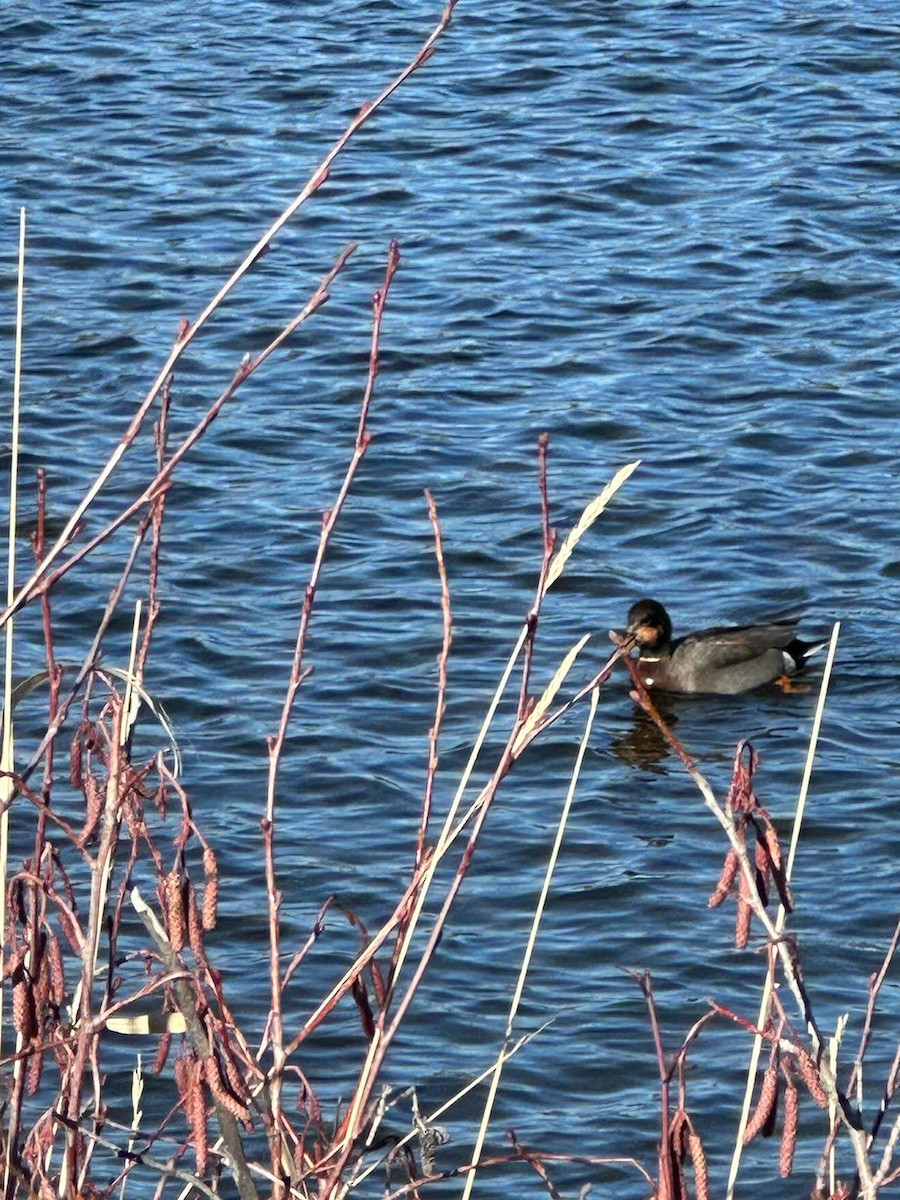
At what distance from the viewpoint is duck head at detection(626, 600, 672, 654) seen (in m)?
9.45

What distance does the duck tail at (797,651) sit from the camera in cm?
971

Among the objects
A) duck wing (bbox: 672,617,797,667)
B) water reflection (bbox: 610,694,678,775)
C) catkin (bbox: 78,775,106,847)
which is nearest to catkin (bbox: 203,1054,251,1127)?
catkin (bbox: 78,775,106,847)

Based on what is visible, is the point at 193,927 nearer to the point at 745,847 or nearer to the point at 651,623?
the point at 745,847

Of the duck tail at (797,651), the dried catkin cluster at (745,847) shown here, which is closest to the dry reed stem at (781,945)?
the dried catkin cluster at (745,847)

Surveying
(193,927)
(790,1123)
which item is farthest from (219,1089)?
(790,1123)

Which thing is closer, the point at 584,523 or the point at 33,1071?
the point at 584,523

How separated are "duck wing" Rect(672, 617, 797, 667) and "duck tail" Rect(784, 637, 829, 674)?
0.11 ft

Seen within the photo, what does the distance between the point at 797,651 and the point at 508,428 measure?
8.12 ft

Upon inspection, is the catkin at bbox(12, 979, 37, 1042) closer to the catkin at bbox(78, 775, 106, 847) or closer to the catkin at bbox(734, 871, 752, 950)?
the catkin at bbox(78, 775, 106, 847)

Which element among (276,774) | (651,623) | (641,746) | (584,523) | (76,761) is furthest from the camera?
(651,623)

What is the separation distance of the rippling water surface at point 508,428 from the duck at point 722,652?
19 cm

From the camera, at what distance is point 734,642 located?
9664 mm

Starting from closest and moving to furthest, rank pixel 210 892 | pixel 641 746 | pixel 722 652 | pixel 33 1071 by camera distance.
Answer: pixel 210 892, pixel 33 1071, pixel 641 746, pixel 722 652

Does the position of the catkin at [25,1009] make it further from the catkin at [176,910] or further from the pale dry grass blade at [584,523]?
the pale dry grass blade at [584,523]
